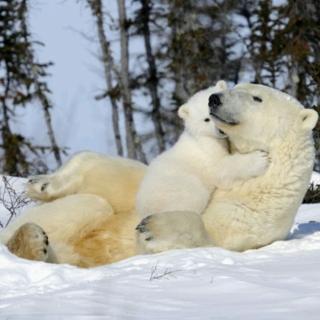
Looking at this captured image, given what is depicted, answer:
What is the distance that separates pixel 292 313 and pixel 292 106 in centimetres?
256

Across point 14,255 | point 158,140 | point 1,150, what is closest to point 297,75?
point 158,140

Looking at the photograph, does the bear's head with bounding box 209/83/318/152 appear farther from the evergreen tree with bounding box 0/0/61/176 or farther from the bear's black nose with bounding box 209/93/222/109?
the evergreen tree with bounding box 0/0/61/176

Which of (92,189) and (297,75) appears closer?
(92,189)

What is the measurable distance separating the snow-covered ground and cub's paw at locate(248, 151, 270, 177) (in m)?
0.47

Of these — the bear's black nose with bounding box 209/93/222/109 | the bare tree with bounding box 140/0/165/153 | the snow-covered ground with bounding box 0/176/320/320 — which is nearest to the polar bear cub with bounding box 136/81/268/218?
the bear's black nose with bounding box 209/93/222/109

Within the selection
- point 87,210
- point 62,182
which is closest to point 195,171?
point 87,210

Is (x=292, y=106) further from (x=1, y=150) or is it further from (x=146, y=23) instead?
(x=146, y=23)

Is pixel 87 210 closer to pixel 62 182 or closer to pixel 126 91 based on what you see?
pixel 62 182

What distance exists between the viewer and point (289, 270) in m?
4.47

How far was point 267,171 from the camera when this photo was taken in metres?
5.52

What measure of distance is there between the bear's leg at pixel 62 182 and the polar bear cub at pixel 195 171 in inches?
20.9

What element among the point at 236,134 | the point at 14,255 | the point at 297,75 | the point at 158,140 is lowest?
the point at 158,140

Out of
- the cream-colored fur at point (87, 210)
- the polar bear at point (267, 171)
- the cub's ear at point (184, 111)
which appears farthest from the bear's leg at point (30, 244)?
the cub's ear at point (184, 111)

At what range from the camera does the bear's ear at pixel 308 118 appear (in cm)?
553
